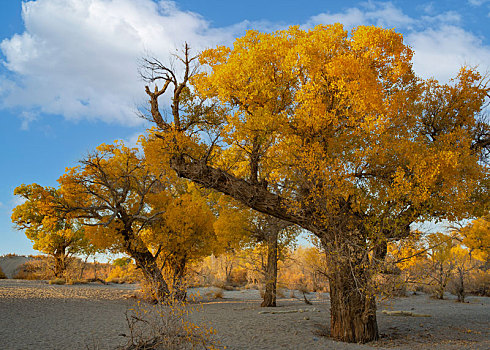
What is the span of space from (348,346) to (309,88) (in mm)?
6402

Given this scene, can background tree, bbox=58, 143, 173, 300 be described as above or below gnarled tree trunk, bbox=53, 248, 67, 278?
above

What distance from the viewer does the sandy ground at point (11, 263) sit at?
32.4 m

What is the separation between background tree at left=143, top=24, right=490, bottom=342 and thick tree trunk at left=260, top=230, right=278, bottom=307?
20.2 feet

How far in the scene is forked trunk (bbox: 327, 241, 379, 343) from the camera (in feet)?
29.4

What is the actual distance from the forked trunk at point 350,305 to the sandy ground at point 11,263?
32124 mm

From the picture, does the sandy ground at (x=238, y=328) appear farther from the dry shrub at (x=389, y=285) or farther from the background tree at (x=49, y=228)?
the background tree at (x=49, y=228)

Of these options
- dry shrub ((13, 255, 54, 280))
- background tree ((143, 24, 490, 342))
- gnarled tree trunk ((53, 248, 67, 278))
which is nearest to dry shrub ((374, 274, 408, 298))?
background tree ((143, 24, 490, 342))

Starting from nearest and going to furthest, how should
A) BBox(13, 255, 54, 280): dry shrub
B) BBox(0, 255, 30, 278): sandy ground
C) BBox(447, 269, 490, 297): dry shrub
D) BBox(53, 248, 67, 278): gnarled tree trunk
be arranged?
BBox(447, 269, 490, 297): dry shrub, BBox(53, 248, 67, 278): gnarled tree trunk, BBox(13, 255, 54, 280): dry shrub, BBox(0, 255, 30, 278): sandy ground

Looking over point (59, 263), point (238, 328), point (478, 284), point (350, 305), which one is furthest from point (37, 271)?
point (478, 284)

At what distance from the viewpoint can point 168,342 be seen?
5773 millimetres

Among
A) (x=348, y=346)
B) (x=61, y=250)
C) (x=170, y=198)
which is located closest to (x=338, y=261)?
(x=348, y=346)

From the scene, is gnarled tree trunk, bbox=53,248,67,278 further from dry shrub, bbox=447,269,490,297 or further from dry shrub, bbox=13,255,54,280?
dry shrub, bbox=447,269,490,297

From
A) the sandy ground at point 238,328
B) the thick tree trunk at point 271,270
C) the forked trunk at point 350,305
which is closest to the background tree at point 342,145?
the forked trunk at point 350,305

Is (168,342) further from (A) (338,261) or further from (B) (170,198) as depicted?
(B) (170,198)
